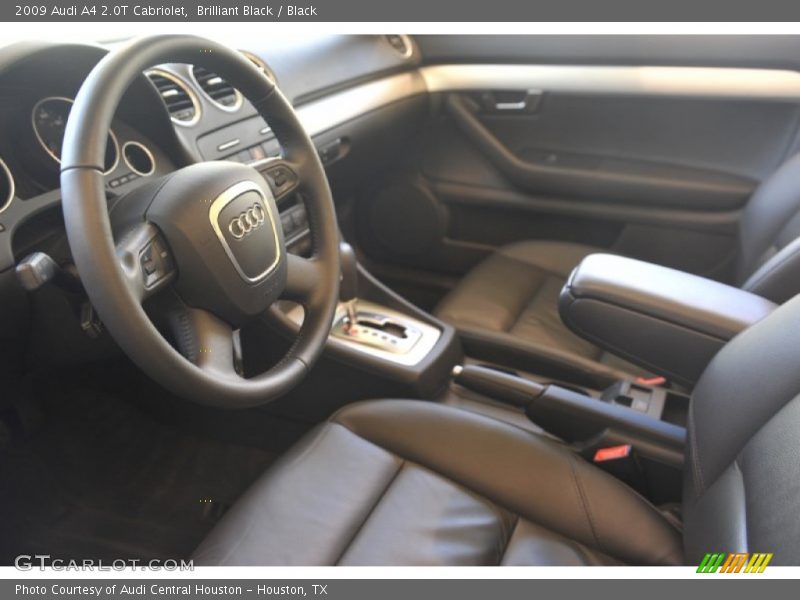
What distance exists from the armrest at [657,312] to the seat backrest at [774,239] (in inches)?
1.6

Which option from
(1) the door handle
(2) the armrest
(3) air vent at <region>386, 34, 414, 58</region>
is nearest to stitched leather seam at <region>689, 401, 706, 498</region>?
(2) the armrest

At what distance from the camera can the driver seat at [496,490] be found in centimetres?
70

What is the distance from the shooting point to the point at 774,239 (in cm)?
115

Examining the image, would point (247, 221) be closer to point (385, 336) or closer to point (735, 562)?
point (385, 336)

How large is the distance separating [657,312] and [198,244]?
66cm

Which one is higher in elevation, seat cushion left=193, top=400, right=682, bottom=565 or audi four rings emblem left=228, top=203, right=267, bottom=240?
audi four rings emblem left=228, top=203, right=267, bottom=240

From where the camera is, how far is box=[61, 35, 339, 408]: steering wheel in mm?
591

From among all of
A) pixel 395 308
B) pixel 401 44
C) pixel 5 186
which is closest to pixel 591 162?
pixel 401 44

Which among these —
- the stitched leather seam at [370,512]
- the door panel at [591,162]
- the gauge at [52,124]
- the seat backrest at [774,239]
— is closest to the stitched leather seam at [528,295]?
the door panel at [591,162]

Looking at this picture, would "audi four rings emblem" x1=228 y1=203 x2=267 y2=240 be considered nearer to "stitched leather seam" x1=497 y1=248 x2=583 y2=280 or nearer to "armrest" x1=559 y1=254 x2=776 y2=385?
"armrest" x1=559 y1=254 x2=776 y2=385

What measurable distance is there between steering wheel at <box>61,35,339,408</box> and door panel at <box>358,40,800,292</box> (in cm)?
94

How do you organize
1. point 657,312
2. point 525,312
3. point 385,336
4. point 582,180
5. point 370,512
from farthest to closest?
point 582,180 → point 525,312 → point 385,336 → point 657,312 → point 370,512

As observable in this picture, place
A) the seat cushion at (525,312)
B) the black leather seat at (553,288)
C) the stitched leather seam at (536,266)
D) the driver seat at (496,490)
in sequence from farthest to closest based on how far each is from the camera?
the stitched leather seam at (536,266)
the seat cushion at (525,312)
the black leather seat at (553,288)
the driver seat at (496,490)

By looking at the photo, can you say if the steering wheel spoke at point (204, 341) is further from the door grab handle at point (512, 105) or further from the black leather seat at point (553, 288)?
the door grab handle at point (512, 105)
